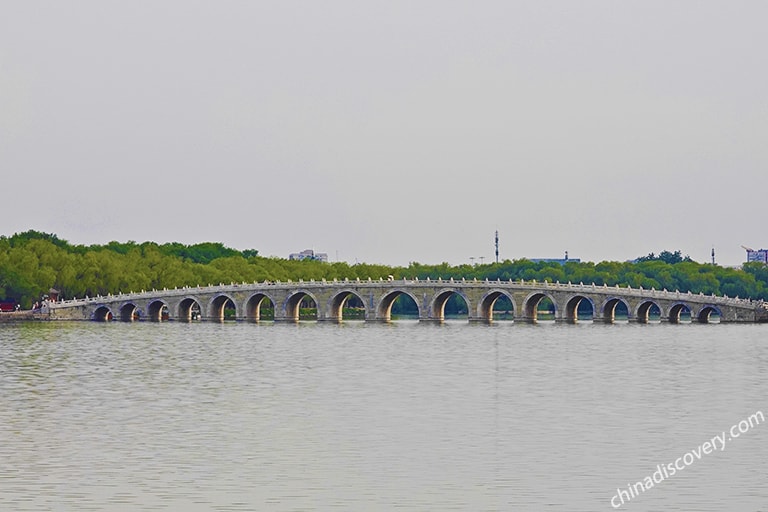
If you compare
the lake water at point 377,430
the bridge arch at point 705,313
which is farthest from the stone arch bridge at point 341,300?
the lake water at point 377,430

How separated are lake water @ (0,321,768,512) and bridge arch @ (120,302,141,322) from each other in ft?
138

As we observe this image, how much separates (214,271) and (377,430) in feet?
283

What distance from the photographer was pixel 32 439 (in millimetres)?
24641

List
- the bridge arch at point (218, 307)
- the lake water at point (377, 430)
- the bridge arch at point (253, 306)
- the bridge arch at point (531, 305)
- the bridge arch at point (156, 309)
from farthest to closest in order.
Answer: the bridge arch at point (156, 309) < the bridge arch at point (253, 306) < the bridge arch at point (218, 307) < the bridge arch at point (531, 305) < the lake water at point (377, 430)

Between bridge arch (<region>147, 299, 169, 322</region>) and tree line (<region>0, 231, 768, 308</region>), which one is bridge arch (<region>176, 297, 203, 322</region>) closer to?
bridge arch (<region>147, 299, 169, 322</region>)

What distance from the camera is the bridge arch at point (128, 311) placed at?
306ft

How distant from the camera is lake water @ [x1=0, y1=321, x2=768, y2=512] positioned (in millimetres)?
19469

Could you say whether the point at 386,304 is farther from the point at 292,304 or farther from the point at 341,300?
the point at 292,304

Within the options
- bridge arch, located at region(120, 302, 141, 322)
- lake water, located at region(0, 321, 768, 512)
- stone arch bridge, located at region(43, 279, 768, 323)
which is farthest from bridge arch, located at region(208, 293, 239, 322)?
lake water, located at region(0, 321, 768, 512)

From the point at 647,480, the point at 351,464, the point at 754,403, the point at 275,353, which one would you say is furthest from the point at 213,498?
the point at 275,353

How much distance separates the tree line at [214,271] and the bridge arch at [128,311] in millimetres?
4763

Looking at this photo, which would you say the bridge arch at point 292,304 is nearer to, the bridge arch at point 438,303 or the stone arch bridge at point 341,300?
the stone arch bridge at point 341,300

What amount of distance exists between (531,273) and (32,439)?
108 m

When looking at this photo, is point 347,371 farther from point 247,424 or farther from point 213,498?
point 213,498
